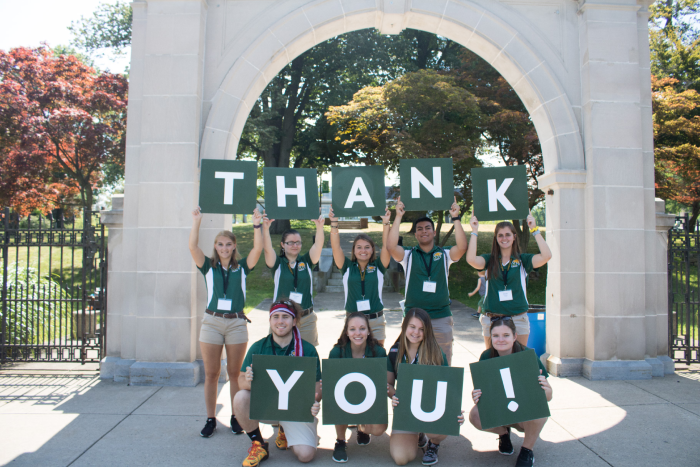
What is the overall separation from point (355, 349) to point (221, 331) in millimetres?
1227

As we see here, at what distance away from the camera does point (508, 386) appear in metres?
3.37

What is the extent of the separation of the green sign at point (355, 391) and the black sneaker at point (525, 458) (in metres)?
1.02

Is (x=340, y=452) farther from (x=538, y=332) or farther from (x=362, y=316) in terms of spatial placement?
(x=538, y=332)

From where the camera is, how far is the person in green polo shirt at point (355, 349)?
3.57 meters

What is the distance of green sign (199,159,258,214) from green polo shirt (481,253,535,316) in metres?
2.42

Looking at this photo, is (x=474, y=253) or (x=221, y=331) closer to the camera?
(x=221, y=331)

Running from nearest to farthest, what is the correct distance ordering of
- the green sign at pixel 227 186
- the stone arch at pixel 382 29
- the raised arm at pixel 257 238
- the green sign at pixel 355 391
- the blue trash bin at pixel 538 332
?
1. the green sign at pixel 355 391
2. the raised arm at pixel 257 238
3. the green sign at pixel 227 186
4. the stone arch at pixel 382 29
5. the blue trash bin at pixel 538 332

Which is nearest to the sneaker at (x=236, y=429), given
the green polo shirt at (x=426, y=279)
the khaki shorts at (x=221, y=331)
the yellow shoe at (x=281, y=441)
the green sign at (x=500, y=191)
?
the yellow shoe at (x=281, y=441)

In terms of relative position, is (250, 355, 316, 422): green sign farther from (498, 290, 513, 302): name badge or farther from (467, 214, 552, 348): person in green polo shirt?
(498, 290, 513, 302): name badge

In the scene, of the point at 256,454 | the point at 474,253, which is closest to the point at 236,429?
→ the point at 256,454

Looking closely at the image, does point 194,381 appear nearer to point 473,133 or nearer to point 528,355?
point 528,355

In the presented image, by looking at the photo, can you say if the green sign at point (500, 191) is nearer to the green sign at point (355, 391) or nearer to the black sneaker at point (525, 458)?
the green sign at point (355, 391)

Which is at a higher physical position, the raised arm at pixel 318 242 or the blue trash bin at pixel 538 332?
the raised arm at pixel 318 242

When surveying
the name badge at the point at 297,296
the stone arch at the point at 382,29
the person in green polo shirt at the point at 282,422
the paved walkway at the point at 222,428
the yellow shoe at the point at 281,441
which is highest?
the stone arch at the point at 382,29
